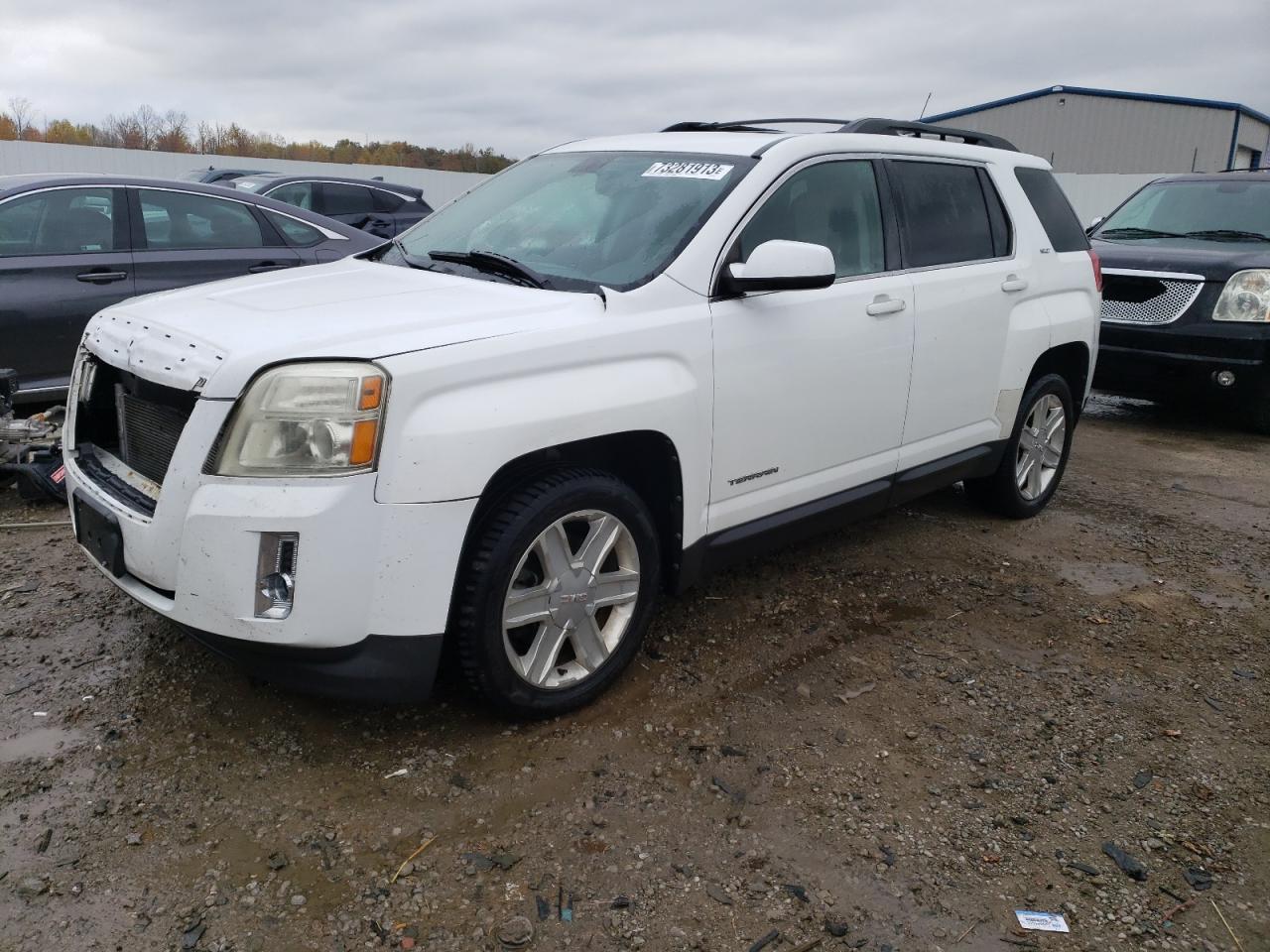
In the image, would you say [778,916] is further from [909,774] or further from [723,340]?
[723,340]

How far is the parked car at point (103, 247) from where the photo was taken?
5625 mm

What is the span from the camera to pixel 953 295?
4312 mm

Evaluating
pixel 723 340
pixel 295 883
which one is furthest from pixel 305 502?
pixel 723 340

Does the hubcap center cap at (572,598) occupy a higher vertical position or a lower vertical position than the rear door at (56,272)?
lower

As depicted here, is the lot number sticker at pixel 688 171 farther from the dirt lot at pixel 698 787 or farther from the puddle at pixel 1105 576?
the puddle at pixel 1105 576

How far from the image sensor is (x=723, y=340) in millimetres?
3346

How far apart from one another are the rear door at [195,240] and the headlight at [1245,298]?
6.57 metres

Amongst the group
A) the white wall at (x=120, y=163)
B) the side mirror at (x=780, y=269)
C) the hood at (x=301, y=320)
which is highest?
the white wall at (x=120, y=163)

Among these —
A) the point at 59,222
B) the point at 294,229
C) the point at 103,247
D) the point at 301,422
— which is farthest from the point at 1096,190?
the point at 301,422

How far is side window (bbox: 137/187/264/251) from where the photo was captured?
625 cm

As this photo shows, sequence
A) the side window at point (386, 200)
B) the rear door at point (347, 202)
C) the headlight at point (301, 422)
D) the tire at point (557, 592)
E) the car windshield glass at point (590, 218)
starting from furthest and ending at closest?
the side window at point (386, 200) → the rear door at point (347, 202) → the car windshield glass at point (590, 218) → the tire at point (557, 592) → the headlight at point (301, 422)

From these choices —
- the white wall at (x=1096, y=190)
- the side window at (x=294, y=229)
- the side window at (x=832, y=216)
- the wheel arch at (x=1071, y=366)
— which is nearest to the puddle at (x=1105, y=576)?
the wheel arch at (x=1071, y=366)

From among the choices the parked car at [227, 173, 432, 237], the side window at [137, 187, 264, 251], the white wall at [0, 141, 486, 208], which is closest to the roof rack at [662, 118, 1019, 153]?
the side window at [137, 187, 264, 251]

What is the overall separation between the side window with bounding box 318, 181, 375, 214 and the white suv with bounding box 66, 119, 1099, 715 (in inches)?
339
